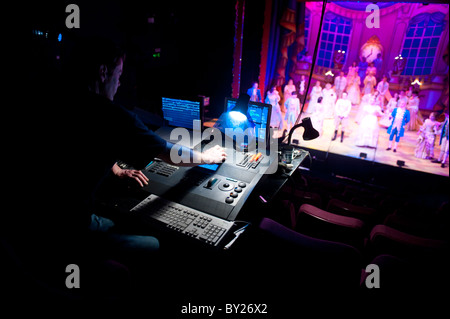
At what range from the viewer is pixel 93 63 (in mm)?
1340

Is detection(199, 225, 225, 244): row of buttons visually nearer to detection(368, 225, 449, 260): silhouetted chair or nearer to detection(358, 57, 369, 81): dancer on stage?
detection(368, 225, 449, 260): silhouetted chair

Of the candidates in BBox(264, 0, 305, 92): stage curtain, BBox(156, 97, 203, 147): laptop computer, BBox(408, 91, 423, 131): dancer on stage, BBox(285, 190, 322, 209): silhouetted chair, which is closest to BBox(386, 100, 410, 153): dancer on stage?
BBox(408, 91, 423, 131): dancer on stage

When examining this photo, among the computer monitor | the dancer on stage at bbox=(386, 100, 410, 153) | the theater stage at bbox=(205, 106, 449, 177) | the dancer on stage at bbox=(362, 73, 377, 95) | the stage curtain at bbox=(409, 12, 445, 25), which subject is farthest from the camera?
the dancer on stage at bbox=(362, 73, 377, 95)

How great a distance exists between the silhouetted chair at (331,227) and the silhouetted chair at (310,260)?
1.69 ft

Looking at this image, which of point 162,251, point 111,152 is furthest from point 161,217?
point 162,251

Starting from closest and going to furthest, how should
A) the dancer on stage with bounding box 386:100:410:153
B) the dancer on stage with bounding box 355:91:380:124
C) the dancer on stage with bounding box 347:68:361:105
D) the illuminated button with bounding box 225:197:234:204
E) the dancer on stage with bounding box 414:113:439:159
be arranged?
the illuminated button with bounding box 225:197:234:204, the dancer on stage with bounding box 414:113:439:159, the dancer on stage with bounding box 386:100:410:153, the dancer on stage with bounding box 355:91:380:124, the dancer on stage with bounding box 347:68:361:105

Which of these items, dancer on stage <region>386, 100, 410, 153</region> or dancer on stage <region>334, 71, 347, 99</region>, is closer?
dancer on stage <region>386, 100, 410, 153</region>

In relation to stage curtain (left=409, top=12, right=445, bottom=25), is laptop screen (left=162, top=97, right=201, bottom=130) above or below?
below

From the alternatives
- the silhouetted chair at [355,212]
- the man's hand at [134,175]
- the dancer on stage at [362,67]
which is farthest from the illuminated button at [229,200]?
the dancer on stage at [362,67]

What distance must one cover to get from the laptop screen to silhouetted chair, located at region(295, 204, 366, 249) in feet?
5.26

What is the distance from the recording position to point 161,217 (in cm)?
167

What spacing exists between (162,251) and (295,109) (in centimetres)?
624

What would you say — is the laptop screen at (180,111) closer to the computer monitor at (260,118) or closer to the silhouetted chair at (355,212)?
the computer monitor at (260,118)

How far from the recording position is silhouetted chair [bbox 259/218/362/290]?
107cm
